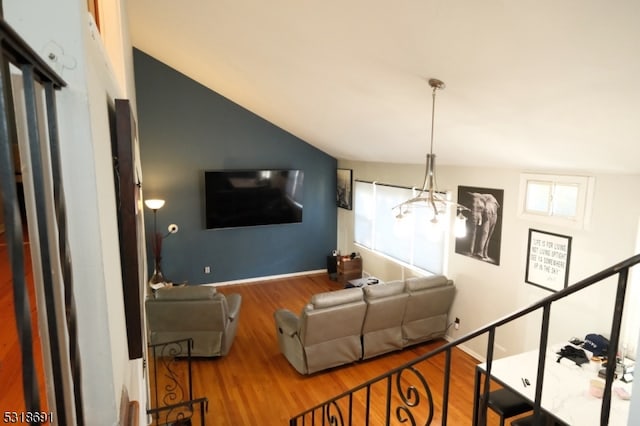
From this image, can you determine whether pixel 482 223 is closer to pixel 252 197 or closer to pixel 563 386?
pixel 563 386

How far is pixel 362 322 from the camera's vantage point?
434 cm

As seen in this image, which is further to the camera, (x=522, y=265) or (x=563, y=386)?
(x=522, y=265)

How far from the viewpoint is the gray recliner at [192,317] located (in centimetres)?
420

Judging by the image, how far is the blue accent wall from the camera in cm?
637

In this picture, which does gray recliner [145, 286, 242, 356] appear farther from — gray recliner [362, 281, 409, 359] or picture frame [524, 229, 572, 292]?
picture frame [524, 229, 572, 292]

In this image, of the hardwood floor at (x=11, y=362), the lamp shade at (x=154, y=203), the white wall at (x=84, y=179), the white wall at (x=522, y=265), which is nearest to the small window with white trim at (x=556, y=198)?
the white wall at (x=522, y=265)

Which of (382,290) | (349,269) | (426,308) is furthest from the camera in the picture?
(349,269)

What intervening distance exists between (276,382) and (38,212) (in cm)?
398

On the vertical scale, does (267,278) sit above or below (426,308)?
below

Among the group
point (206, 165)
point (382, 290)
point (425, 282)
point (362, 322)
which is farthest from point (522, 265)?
point (206, 165)

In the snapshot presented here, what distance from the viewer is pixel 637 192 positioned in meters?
3.11

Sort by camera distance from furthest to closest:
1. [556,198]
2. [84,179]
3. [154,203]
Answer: [154,203]
[556,198]
[84,179]

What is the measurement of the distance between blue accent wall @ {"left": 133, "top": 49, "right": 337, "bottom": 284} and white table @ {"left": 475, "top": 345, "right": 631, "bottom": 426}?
5.15m

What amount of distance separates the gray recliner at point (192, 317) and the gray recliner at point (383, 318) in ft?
5.63
